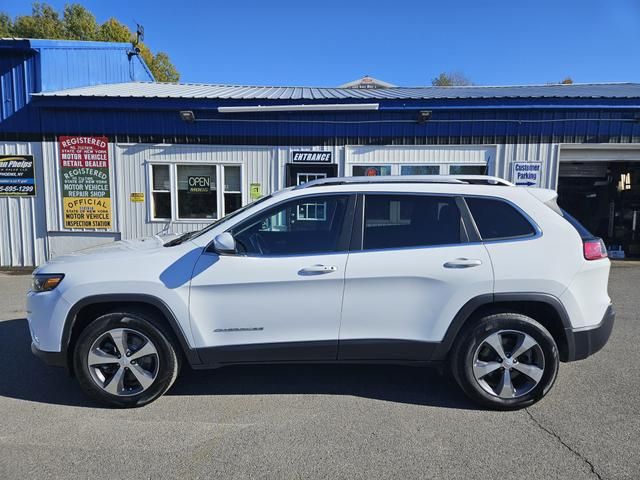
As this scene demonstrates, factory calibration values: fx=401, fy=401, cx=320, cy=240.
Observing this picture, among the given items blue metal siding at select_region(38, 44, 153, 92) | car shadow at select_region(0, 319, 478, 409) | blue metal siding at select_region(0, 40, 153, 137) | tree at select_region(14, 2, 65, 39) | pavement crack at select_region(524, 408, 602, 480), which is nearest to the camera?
pavement crack at select_region(524, 408, 602, 480)

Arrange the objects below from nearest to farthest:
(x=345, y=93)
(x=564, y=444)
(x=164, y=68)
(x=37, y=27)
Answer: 1. (x=564, y=444)
2. (x=345, y=93)
3. (x=37, y=27)
4. (x=164, y=68)

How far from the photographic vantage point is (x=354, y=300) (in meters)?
3.14

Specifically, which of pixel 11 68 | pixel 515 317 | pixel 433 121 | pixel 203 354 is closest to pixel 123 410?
pixel 203 354

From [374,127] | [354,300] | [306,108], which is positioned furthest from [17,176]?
[354,300]

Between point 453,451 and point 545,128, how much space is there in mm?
9163

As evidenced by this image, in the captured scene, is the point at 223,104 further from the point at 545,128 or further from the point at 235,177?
the point at 545,128

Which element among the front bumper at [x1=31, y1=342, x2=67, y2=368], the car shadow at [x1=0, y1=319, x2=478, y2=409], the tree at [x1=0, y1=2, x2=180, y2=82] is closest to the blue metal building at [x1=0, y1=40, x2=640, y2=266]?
the car shadow at [x1=0, y1=319, x2=478, y2=409]

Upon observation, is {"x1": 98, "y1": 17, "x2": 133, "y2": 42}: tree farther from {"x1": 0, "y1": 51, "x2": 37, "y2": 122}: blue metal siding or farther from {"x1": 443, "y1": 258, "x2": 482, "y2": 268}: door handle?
{"x1": 443, "y1": 258, "x2": 482, "y2": 268}: door handle

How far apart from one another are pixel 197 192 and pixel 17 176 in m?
4.20

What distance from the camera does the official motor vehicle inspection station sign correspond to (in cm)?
948

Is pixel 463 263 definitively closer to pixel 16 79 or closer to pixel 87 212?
pixel 87 212

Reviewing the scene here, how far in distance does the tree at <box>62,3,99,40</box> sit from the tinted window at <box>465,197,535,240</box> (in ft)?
122

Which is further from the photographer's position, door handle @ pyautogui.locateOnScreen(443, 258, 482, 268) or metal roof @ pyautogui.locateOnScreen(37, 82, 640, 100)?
metal roof @ pyautogui.locateOnScreen(37, 82, 640, 100)

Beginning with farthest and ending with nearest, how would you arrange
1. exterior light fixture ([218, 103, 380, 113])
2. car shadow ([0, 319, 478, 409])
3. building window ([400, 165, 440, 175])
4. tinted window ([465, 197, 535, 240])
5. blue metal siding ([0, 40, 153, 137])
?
building window ([400, 165, 440, 175]) < blue metal siding ([0, 40, 153, 137]) < exterior light fixture ([218, 103, 380, 113]) < car shadow ([0, 319, 478, 409]) < tinted window ([465, 197, 535, 240])
